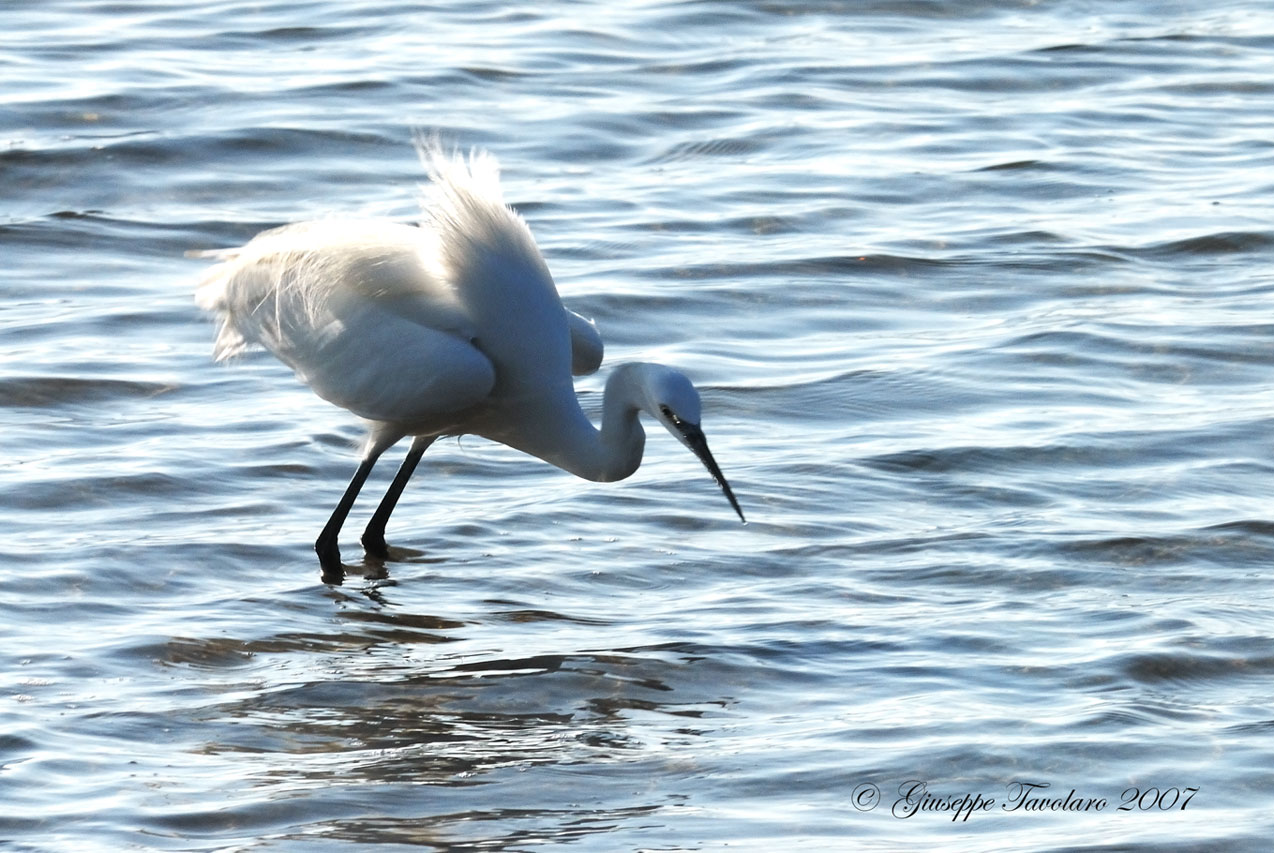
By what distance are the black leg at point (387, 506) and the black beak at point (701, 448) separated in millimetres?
1379

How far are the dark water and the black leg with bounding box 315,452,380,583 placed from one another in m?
0.07

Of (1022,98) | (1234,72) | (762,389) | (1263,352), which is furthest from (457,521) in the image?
(1234,72)

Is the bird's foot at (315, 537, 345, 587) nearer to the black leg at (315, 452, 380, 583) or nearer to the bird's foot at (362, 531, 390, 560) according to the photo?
the black leg at (315, 452, 380, 583)

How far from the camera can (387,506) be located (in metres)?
7.55

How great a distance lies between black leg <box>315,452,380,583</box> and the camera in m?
7.14

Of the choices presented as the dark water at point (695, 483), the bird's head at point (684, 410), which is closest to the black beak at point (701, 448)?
the bird's head at point (684, 410)

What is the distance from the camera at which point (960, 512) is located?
7512 mm

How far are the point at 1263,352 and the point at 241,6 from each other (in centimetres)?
943

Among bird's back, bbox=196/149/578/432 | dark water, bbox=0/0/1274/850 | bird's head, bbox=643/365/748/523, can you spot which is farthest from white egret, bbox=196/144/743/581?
dark water, bbox=0/0/1274/850

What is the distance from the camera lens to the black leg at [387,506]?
7.34 m

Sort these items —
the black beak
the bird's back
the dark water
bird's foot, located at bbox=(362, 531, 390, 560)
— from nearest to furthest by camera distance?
the dark water, the black beak, the bird's back, bird's foot, located at bbox=(362, 531, 390, 560)

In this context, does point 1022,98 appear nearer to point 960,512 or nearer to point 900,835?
point 960,512

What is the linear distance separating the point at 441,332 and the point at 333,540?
0.82 meters

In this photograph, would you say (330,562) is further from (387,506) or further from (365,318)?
(365,318)
